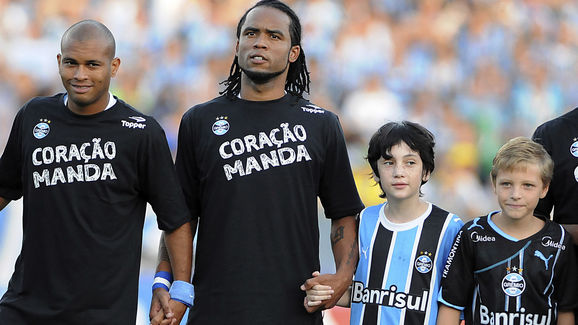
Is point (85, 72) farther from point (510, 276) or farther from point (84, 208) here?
point (510, 276)

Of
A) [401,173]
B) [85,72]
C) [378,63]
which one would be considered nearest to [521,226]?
[401,173]

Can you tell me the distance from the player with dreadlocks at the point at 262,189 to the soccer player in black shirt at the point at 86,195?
0.16m

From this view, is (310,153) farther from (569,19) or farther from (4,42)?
(569,19)

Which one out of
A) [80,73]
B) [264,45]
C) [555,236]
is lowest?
[555,236]

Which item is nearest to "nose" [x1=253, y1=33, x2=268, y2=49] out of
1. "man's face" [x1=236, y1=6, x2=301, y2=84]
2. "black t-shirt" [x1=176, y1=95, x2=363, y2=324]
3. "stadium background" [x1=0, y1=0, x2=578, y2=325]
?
"man's face" [x1=236, y1=6, x2=301, y2=84]

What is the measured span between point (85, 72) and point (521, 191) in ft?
6.33

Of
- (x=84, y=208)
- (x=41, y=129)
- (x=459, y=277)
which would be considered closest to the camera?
(x=84, y=208)

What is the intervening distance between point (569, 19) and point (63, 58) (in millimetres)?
10109

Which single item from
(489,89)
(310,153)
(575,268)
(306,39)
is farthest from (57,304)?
(489,89)

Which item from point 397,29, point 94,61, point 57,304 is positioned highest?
point 397,29

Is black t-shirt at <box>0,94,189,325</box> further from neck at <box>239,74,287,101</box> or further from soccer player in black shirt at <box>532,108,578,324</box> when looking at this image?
soccer player in black shirt at <box>532,108,578,324</box>

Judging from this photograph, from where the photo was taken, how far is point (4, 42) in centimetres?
1009

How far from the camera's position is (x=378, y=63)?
435 inches

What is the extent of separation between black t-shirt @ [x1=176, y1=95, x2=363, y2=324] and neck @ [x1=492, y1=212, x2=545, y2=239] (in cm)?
79
